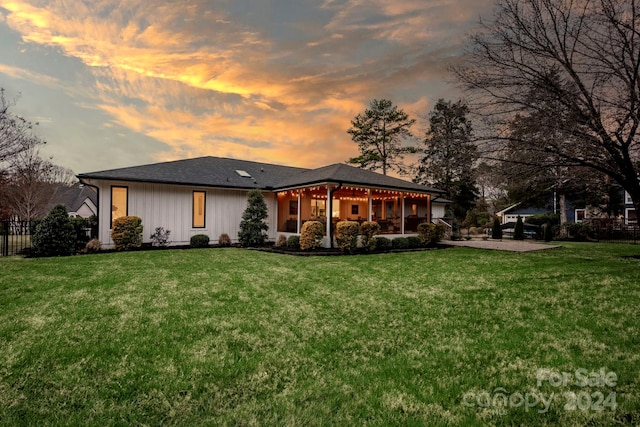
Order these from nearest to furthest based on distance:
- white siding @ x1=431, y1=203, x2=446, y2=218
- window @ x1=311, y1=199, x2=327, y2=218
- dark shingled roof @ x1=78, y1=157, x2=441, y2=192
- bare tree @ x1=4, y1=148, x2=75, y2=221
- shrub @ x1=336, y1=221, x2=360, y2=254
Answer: shrub @ x1=336, y1=221, x2=360, y2=254 < dark shingled roof @ x1=78, y1=157, x2=441, y2=192 < window @ x1=311, y1=199, x2=327, y2=218 < bare tree @ x1=4, y1=148, x2=75, y2=221 < white siding @ x1=431, y1=203, x2=446, y2=218

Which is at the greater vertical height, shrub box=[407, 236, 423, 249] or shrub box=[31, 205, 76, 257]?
shrub box=[31, 205, 76, 257]

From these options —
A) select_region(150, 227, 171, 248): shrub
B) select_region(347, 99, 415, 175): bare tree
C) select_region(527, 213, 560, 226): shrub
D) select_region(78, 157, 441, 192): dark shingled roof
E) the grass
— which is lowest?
the grass

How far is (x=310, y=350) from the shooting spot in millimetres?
3275

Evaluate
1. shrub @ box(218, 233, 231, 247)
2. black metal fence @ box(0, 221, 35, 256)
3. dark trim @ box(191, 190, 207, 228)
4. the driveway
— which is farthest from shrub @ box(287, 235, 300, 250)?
black metal fence @ box(0, 221, 35, 256)

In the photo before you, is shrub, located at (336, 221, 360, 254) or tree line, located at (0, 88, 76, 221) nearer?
shrub, located at (336, 221, 360, 254)

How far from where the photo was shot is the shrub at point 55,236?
10094mm

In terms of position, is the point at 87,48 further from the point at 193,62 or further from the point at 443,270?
the point at 443,270

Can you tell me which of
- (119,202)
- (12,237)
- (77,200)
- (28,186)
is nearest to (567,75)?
(119,202)

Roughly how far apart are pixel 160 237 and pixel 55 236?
11.3 ft

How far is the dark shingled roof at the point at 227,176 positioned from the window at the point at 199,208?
729 mm

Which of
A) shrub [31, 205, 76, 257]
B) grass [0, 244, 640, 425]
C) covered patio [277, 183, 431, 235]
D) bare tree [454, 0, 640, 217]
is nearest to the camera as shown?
grass [0, 244, 640, 425]

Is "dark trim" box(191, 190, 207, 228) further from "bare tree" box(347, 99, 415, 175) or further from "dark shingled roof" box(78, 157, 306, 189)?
"bare tree" box(347, 99, 415, 175)

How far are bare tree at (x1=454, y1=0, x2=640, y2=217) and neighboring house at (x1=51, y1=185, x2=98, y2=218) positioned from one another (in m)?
35.0

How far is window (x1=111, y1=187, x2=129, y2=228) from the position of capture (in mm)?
12430
